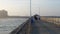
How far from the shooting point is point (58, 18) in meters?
8.82

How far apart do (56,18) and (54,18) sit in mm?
131

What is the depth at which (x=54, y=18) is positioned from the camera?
884 cm

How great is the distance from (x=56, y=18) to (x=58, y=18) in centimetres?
14

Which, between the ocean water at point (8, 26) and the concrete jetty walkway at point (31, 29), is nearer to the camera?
the ocean water at point (8, 26)

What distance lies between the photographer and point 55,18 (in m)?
8.85

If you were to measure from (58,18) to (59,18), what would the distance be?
10cm

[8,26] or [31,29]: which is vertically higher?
[8,26]

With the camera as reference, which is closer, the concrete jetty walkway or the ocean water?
the ocean water

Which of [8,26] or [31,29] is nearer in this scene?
[8,26]

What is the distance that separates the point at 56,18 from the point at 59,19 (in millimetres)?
169

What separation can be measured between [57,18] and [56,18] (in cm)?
5

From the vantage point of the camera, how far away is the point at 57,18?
872cm

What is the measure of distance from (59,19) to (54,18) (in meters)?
0.27

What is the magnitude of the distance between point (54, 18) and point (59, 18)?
0.29m
